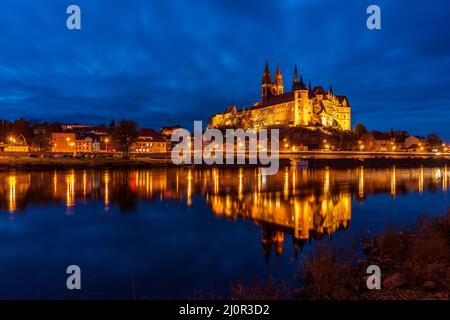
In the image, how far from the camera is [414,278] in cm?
986

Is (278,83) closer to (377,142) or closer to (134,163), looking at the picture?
(377,142)

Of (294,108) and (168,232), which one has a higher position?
(294,108)

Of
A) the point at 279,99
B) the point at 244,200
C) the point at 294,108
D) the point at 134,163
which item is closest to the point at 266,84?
the point at 279,99

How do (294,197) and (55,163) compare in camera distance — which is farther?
(55,163)

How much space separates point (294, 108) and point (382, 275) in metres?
142

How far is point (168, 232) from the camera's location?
20125 millimetres

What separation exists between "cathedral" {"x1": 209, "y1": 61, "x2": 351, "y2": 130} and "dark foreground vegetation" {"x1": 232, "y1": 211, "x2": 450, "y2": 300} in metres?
136

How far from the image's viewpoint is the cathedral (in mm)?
147750

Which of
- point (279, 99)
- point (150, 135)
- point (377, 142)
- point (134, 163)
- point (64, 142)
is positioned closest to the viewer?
point (134, 163)

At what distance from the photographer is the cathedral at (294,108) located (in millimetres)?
147750
